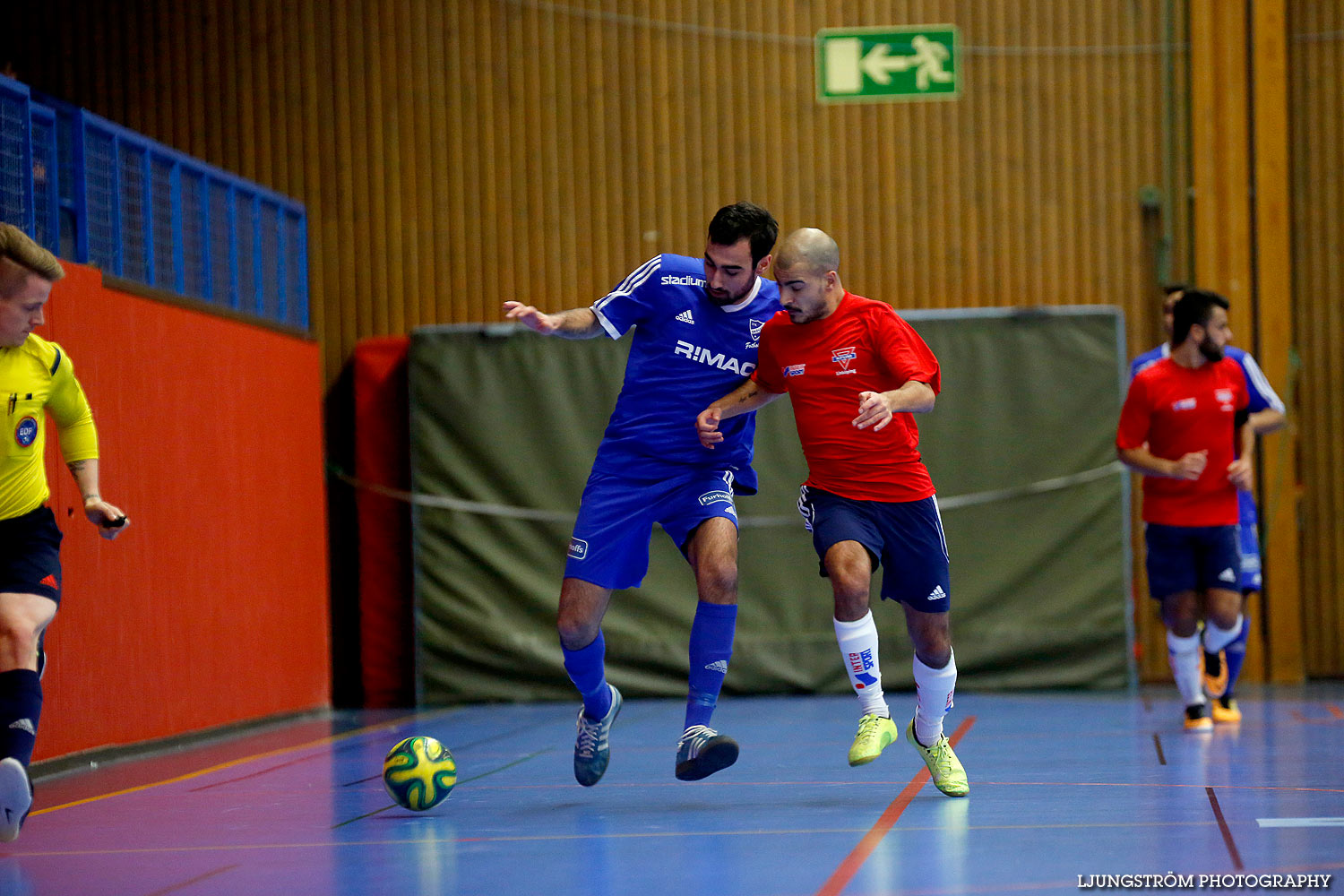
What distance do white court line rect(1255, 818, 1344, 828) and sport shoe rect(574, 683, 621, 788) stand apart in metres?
2.24

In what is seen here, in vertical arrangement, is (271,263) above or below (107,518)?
above

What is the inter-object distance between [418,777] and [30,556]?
1.45 m

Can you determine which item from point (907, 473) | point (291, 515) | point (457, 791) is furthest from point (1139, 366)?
point (291, 515)

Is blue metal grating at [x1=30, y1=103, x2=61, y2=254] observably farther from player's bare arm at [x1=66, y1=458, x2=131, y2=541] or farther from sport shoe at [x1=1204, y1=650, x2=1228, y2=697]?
sport shoe at [x1=1204, y1=650, x2=1228, y2=697]

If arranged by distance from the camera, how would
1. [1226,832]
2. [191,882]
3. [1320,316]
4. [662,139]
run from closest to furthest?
[191,882] < [1226,832] < [1320,316] < [662,139]

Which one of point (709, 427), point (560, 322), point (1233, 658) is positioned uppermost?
point (560, 322)

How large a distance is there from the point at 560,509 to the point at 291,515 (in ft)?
6.21

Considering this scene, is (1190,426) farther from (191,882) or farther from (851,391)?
(191,882)

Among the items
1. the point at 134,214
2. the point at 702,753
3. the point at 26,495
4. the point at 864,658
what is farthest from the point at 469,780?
the point at 134,214

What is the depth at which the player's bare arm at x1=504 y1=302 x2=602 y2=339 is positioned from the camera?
16.9ft

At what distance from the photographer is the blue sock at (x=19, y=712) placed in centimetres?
442

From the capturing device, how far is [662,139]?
440 inches

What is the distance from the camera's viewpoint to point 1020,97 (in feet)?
36.2

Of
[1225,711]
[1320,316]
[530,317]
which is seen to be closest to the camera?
[530,317]
